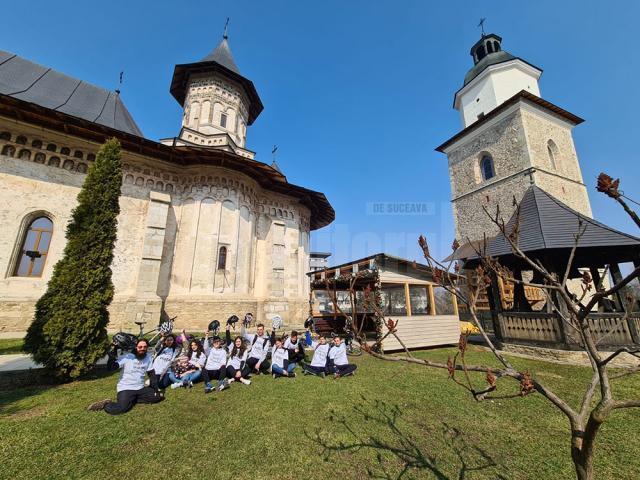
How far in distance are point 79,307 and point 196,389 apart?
330 centimetres

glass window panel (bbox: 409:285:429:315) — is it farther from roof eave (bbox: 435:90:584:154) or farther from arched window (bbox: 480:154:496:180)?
roof eave (bbox: 435:90:584:154)

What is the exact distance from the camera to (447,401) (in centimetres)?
514

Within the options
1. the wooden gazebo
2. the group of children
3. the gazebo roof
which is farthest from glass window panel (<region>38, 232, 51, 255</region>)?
the gazebo roof

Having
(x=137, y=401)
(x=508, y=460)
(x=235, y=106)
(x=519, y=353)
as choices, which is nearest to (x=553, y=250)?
(x=519, y=353)

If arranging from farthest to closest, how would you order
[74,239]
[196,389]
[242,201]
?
[242,201], [74,239], [196,389]

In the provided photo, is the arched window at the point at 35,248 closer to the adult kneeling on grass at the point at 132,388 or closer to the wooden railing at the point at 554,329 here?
the adult kneeling on grass at the point at 132,388

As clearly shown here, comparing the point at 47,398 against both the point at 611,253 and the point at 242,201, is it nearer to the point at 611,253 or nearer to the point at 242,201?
the point at 242,201

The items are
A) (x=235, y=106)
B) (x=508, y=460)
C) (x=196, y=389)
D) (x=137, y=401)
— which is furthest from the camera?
(x=235, y=106)

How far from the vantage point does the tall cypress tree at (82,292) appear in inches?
230

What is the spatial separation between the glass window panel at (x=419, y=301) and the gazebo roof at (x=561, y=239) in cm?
321

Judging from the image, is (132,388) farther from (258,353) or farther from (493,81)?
(493,81)

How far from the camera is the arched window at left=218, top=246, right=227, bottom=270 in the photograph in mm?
14016

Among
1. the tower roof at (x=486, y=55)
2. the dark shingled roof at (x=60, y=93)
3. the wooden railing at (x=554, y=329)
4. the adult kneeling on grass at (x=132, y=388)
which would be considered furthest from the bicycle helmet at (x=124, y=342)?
the tower roof at (x=486, y=55)

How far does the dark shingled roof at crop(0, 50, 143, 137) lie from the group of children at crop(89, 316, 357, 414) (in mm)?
13694
